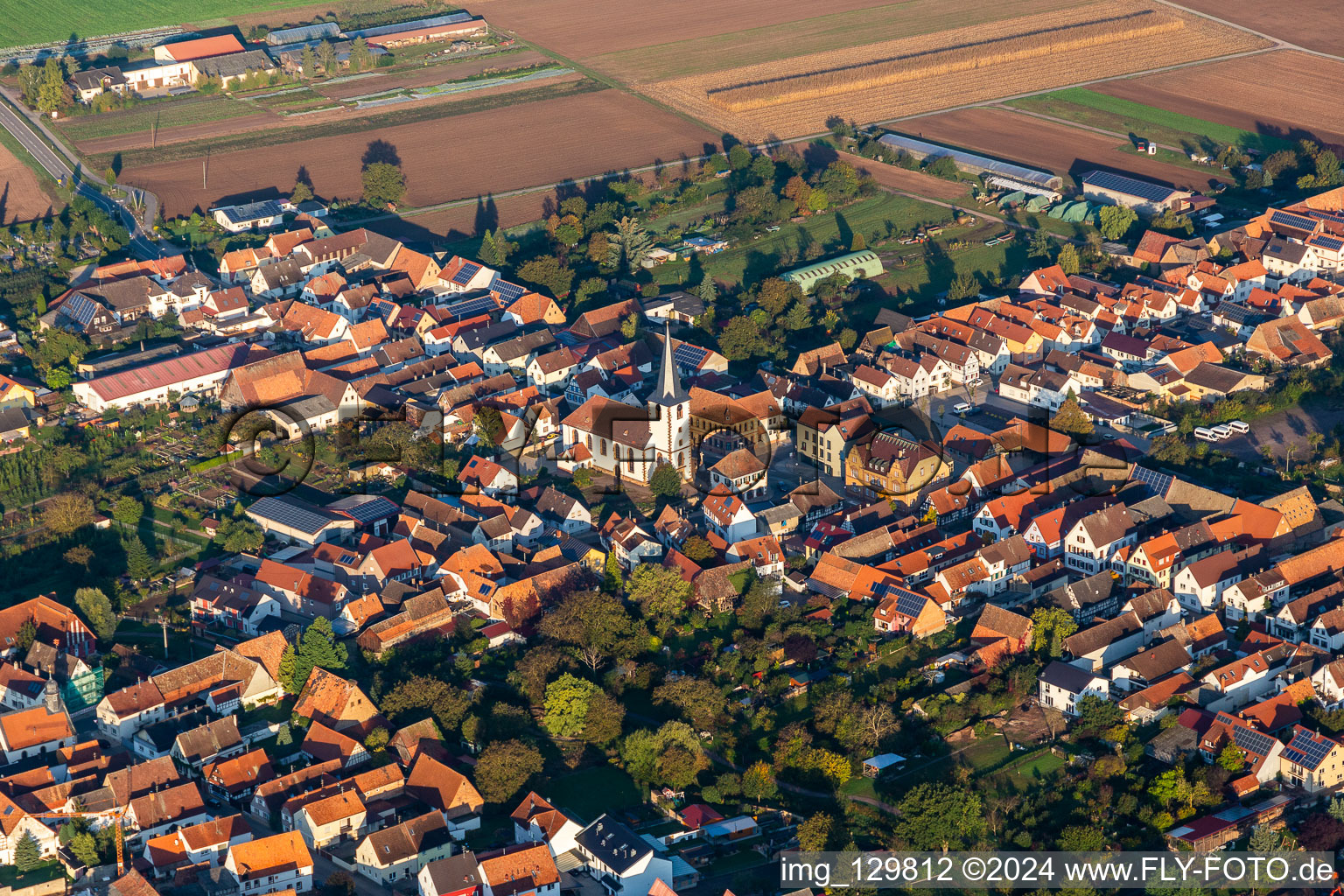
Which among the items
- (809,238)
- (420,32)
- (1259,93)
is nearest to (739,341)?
(809,238)

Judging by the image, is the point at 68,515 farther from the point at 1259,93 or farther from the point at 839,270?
the point at 1259,93

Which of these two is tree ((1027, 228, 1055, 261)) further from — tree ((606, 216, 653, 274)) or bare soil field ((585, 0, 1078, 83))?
bare soil field ((585, 0, 1078, 83))

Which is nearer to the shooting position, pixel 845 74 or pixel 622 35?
pixel 845 74

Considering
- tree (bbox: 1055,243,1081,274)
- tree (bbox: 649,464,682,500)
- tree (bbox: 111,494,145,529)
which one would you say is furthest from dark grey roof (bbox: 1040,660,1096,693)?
tree (bbox: 1055,243,1081,274)

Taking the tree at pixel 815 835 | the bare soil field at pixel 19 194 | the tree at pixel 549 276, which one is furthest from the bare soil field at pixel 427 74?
the tree at pixel 815 835

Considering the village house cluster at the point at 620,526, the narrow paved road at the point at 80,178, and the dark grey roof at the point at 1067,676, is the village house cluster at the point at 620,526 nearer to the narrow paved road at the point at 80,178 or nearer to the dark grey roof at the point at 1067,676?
the dark grey roof at the point at 1067,676

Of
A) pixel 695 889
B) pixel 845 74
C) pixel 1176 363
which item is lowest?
pixel 695 889

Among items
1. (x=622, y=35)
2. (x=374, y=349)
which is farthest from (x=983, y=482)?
(x=622, y=35)

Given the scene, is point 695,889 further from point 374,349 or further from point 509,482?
point 374,349
